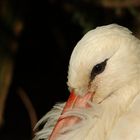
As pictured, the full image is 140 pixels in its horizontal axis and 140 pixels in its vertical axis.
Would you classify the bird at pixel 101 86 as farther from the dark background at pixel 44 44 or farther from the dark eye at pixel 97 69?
the dark background at pixel 44 44

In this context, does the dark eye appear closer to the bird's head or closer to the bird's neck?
the bird's head

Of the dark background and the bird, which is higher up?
the bird

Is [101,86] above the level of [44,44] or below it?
above

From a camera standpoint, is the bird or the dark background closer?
the bird

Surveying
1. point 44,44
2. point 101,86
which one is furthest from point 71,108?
point 44,44

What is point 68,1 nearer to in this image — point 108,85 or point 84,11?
point 84,11

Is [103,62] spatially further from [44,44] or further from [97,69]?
[44,44]

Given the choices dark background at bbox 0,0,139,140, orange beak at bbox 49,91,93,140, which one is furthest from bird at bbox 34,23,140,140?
dark background at bbox 0,0,139,140
